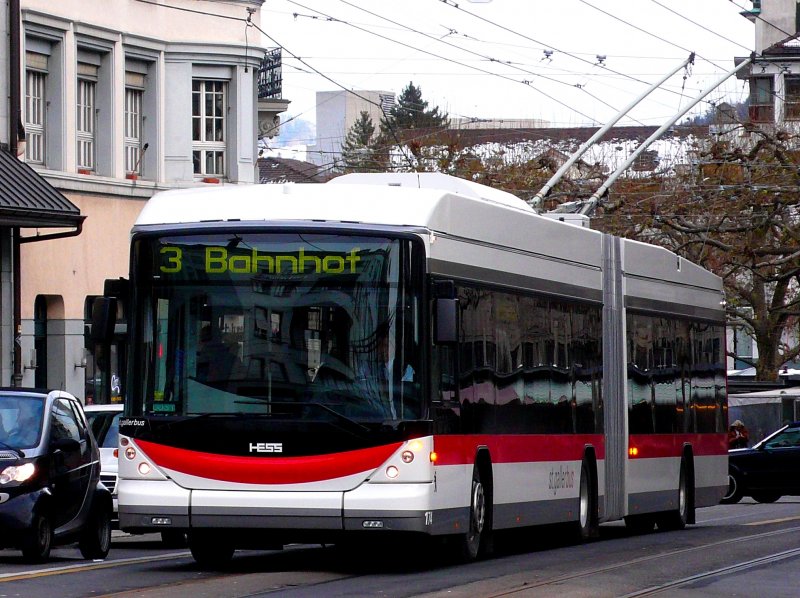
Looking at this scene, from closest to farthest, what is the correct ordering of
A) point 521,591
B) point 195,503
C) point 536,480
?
1. point 521,591
2. point 195,503
3. point 536,480

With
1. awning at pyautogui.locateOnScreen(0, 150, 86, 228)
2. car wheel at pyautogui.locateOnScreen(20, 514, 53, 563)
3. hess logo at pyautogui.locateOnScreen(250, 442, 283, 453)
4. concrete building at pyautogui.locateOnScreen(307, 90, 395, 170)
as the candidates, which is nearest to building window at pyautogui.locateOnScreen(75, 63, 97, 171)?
awning at pyautogui.locateOnScreen(0, 150, 86, 228)

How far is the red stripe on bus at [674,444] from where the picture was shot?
2005 cm

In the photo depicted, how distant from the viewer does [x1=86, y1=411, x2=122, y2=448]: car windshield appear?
21.0 metres

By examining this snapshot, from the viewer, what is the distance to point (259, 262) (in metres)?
13.6

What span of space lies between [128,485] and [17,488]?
1.64 m

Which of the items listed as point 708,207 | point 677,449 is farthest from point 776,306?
point 677,449

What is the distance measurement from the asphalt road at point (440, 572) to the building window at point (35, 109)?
496 inches

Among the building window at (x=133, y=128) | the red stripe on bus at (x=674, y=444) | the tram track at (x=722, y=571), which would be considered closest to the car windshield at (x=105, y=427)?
the red stripe on bus at (x=674, y=444)

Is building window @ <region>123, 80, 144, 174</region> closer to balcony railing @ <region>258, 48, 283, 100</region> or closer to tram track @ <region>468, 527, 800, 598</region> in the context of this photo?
balcony railing @ <region>258, 48, 283, 100</region>

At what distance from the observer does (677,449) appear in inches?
844

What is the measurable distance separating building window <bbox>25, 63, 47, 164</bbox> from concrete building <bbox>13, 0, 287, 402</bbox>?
0.03m

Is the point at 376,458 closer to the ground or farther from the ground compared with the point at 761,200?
closer to the ground

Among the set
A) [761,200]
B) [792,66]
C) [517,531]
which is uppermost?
[792,66]

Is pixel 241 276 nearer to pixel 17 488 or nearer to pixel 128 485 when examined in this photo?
pixel 128 485
